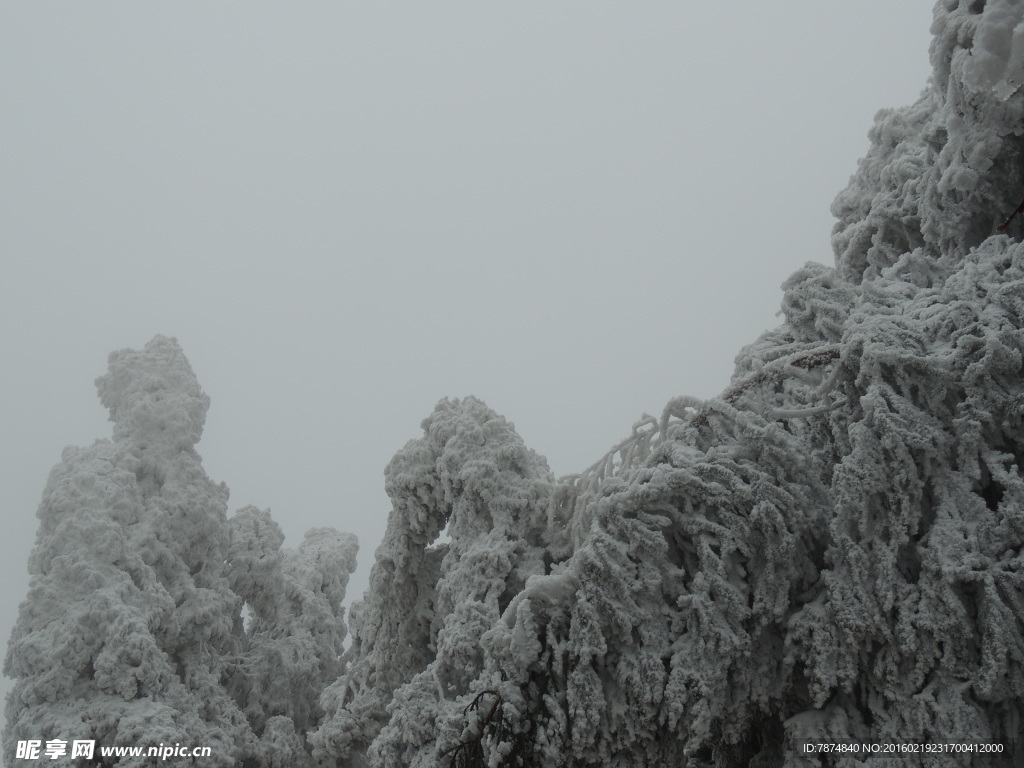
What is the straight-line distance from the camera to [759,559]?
4.21 metres

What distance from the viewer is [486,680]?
4285 millimetres

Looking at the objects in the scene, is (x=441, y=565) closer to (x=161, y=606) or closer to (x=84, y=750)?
(x=161, y=606)

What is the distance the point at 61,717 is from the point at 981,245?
250 inches

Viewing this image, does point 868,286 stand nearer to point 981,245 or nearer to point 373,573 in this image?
point 981,245

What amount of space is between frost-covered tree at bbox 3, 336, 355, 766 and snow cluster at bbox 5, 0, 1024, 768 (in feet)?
0.14

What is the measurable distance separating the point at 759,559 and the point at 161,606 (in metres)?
4.41

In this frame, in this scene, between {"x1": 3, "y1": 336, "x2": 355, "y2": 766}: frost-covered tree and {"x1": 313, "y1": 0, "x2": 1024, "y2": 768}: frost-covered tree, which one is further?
{"x1": 3, "y1": 336, "x2": 355, "y2": 766}: frost-covered tree

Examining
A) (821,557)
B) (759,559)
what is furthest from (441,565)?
(821,557)

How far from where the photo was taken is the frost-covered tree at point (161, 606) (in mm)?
5766

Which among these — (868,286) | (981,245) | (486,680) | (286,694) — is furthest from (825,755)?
(286,694)

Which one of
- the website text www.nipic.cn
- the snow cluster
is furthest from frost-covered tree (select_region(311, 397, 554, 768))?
the website text www.nipic.cn

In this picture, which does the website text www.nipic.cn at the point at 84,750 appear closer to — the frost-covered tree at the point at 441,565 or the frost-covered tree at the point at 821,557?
the frost-covered tree at the point at 441,565

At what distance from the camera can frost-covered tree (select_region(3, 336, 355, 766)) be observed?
577 centimetres

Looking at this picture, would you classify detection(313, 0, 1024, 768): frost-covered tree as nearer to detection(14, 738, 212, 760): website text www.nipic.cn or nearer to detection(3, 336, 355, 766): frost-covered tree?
detection(14, 738, 212, 760): website text www.nipic.cn
